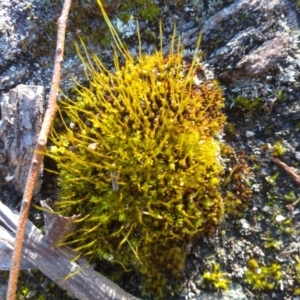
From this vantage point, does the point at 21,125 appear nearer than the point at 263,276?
No

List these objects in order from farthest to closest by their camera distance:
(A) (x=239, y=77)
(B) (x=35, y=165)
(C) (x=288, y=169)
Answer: (A) (x=239, y=77)
(C) (x=288, y=169)
(B) (x=35, y=165)

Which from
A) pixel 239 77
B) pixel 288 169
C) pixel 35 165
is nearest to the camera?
pixel 35 165

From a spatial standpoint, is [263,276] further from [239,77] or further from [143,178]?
[239,77]

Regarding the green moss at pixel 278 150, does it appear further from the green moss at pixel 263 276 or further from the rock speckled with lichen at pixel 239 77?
the green moss at pixel 263 276

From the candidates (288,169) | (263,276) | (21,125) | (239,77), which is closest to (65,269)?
(21,125)

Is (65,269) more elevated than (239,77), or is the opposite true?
(239,77)

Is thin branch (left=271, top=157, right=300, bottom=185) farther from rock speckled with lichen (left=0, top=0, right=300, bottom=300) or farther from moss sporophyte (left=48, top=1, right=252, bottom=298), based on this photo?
moss sporophyte (left=48, top=1, right=252, bottom=298)
